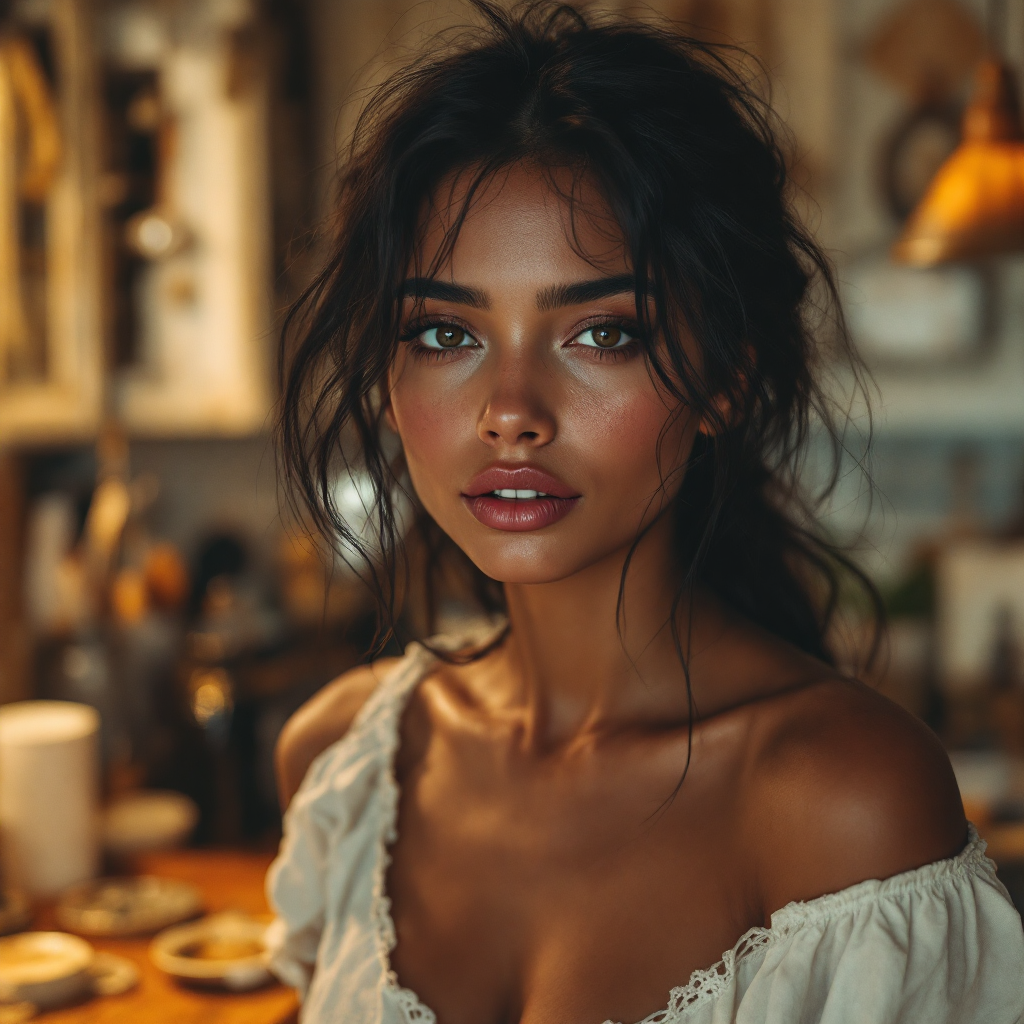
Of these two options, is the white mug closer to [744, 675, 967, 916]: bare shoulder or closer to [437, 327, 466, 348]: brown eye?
[437, 327, 466, 348]: brown eye

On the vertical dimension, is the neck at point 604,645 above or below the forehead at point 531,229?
below

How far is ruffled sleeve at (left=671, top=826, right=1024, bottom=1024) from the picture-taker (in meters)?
0.79

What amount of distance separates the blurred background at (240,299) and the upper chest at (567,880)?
908 mm

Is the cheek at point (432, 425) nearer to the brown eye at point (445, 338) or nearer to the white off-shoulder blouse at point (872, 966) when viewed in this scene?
the brown eye at point (445, 338)

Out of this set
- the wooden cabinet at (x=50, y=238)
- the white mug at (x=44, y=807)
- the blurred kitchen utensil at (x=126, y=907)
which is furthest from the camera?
the wooden cabinet at (x=50, y=238)

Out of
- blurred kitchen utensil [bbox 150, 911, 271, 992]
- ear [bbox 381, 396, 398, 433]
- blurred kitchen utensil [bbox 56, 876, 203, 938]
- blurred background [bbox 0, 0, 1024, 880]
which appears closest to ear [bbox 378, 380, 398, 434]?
ear [bbox 381, 396, 398, 433]

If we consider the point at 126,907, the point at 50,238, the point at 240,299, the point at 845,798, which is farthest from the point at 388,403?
the point at 50,238

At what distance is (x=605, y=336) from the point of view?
91cm

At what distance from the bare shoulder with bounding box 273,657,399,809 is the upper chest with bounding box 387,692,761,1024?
168 mm

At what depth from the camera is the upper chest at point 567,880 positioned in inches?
35.8

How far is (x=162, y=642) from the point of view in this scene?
92.1 inches

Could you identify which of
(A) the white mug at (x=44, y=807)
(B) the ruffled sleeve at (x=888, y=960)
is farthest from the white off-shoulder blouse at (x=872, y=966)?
(A) the white mug at (x=44, y=807)

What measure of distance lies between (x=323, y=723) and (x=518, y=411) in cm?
58

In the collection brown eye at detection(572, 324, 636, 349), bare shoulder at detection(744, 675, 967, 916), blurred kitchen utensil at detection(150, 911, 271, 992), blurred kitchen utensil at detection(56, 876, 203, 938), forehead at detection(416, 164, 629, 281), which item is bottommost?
blurred kitchen utensil at detection(56, 876, 203, 938)
